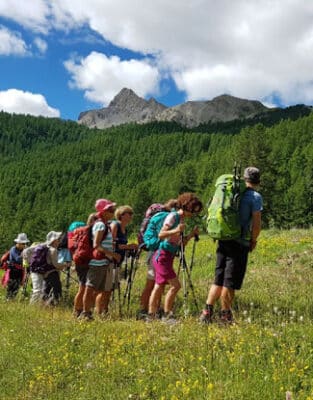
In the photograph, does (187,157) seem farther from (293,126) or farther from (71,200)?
(293,126)

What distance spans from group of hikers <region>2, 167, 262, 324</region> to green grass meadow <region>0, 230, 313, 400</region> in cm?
59

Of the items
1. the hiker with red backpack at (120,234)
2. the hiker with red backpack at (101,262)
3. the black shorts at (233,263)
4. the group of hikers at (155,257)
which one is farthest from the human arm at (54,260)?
the black shorts at (233,263)

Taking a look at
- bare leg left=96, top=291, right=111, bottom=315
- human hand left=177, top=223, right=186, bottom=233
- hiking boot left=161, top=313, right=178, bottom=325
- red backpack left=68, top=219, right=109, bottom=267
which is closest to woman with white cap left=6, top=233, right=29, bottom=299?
red backpack left=68, top=219, right=109, bottom=267

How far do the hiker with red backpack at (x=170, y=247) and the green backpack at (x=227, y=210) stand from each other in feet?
2.51

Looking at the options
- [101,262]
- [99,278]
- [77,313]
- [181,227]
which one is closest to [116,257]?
[101,262]

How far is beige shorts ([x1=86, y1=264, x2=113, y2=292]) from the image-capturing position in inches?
314

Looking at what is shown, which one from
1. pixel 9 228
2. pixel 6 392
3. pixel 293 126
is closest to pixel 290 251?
pixel 6 392

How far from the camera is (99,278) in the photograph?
8.01 metres

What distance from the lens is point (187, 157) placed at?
190 metres

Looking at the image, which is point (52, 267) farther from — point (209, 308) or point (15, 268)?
point (209, 308)

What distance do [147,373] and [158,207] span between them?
4.16m

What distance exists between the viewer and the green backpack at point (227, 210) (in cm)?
635

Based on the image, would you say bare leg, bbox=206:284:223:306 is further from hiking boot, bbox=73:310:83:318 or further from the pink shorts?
hiking boot, bbox=73:310:83:318

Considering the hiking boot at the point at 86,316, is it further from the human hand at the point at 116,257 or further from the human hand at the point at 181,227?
the human hand at the point at 181,227
